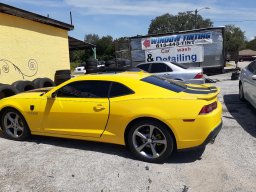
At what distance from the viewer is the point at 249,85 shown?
8172mm

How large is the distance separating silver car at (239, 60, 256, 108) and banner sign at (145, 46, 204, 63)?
11.2m

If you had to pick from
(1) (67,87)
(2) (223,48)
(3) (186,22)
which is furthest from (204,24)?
(1) (67,87)

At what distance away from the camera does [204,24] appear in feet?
287

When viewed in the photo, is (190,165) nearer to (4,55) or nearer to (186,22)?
(4,55)

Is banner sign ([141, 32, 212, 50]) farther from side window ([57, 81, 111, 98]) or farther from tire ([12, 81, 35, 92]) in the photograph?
side window ([57, 81, 111, 98])

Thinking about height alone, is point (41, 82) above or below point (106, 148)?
above

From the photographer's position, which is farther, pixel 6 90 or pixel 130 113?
pixel 6 90

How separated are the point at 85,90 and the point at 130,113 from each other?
1060mm

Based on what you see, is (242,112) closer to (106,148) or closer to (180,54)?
(106,148)

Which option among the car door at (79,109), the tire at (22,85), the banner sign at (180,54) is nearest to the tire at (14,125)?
the car door at (79,109)

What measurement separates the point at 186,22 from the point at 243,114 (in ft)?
290

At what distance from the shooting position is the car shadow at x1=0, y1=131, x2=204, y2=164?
507cm

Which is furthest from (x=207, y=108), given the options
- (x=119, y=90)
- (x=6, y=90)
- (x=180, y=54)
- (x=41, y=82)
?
(x=180, y=54)

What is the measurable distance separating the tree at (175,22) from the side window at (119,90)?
86.7 meters
